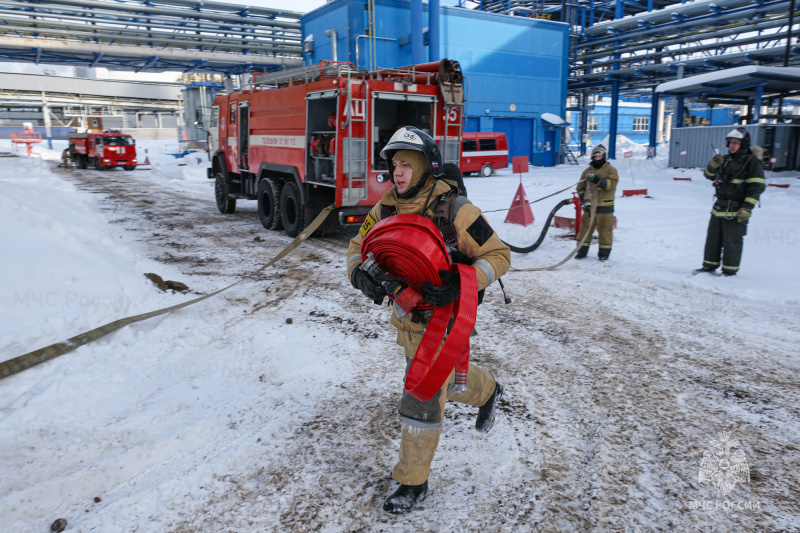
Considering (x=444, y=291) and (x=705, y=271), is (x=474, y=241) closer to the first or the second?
(x=444, y=291)

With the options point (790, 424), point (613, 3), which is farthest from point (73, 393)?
point (613, 3)

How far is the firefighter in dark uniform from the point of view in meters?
A: 7.71

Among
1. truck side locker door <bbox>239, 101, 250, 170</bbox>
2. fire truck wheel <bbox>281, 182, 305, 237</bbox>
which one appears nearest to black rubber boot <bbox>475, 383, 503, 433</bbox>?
fire truck wheel <bbox>281, 182, 305, 237</bbox>

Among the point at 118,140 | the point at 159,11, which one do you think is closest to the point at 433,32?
the point at 159,11

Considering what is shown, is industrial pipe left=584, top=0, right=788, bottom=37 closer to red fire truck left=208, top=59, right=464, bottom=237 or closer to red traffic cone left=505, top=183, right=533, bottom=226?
red traffic cone left=505, top=183, right=533, bottom=226

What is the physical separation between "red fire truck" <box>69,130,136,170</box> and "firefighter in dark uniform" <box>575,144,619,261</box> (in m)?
28.1

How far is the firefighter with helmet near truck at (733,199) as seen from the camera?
6.55 m

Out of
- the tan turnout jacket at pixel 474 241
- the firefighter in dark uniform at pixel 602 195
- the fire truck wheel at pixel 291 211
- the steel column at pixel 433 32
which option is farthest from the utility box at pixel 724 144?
the tan turnout jacket at pixel 474 241

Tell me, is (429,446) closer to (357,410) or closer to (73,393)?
(357,410)

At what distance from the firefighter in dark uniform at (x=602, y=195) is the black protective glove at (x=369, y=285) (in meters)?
6.01

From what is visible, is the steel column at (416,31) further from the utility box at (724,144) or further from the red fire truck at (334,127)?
the red fire truck at (334,127)

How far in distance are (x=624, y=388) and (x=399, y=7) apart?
27128mm

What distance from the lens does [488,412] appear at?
3.20 m

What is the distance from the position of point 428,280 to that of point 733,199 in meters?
6.10
